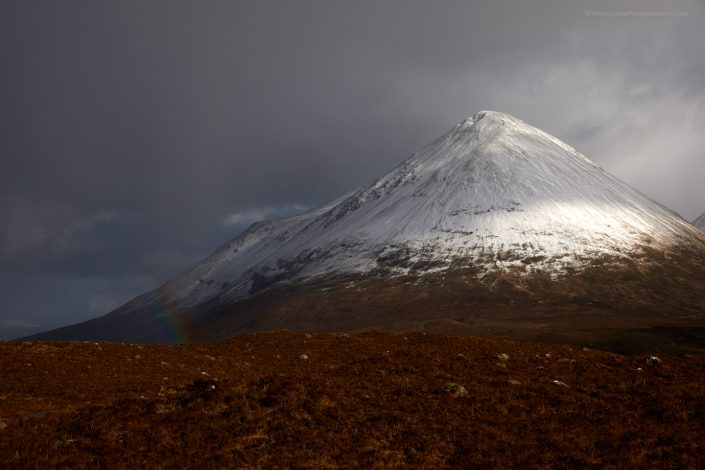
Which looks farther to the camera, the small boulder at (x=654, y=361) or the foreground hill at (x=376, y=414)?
the small boulder at (x=654, y=361)

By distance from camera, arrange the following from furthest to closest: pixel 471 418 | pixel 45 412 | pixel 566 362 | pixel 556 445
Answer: pixel 566 362, pixel 45 412, pixel 471 418, pixel 556 445

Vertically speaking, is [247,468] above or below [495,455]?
above

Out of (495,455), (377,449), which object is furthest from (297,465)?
(495,455)

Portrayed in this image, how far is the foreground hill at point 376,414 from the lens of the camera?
57.0 feet

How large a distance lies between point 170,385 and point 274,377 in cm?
639

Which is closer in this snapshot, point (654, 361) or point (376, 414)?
point (376, 414)

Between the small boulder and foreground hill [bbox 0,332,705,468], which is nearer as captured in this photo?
foreground hill [bbox 0,332,705,468]

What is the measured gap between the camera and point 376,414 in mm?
20781

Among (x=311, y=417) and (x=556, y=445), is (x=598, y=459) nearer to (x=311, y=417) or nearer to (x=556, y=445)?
(x=556, y=445)

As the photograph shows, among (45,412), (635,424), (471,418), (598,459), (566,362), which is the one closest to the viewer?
(598,459)

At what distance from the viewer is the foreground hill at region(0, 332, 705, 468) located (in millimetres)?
17359

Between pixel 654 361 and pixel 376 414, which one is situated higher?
pixel 376 414

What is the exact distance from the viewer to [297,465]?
670 inches

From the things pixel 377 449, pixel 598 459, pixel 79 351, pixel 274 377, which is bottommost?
pixel 598 459
